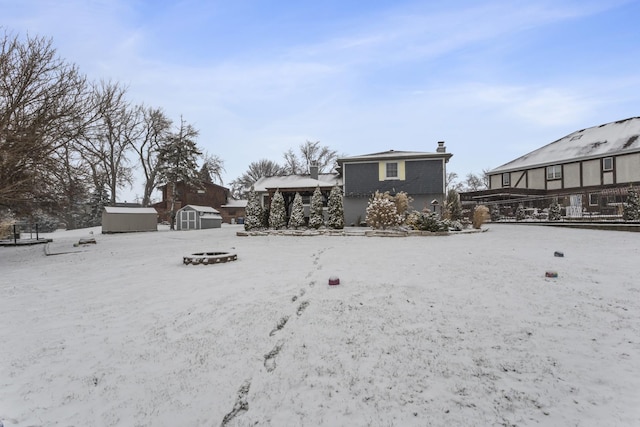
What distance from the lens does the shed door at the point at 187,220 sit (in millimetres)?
29672

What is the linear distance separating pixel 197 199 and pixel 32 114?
29736 millimetres

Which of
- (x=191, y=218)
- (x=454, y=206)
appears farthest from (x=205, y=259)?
(x=191, y=218)

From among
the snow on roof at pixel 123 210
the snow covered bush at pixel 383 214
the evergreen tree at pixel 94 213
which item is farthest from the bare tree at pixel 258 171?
the snow covered bush at pixel 383 214

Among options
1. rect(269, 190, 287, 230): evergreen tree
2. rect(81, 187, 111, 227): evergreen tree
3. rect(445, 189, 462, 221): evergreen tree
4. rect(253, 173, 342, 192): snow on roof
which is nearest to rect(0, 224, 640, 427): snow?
rect(269, 190, 287, 230): evergreen tree

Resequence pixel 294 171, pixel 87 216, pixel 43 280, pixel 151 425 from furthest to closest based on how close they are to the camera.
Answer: pixel 294 171, pixel 87 216, pixel 43 280, pixel 151 425

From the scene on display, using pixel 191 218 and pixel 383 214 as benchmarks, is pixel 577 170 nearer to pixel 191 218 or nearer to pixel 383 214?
pixel 383 214

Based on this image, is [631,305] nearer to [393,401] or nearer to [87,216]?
[393,401]

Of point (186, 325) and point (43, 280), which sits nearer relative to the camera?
point (186, 325)

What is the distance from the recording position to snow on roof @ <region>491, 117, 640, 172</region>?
23719mm

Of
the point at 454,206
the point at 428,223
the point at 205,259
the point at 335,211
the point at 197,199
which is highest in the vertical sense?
the point at 197,199

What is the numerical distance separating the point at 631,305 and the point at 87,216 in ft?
165

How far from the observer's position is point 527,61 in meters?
11.9

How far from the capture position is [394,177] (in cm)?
2173

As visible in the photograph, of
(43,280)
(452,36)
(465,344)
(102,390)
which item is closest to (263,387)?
(102,390)
